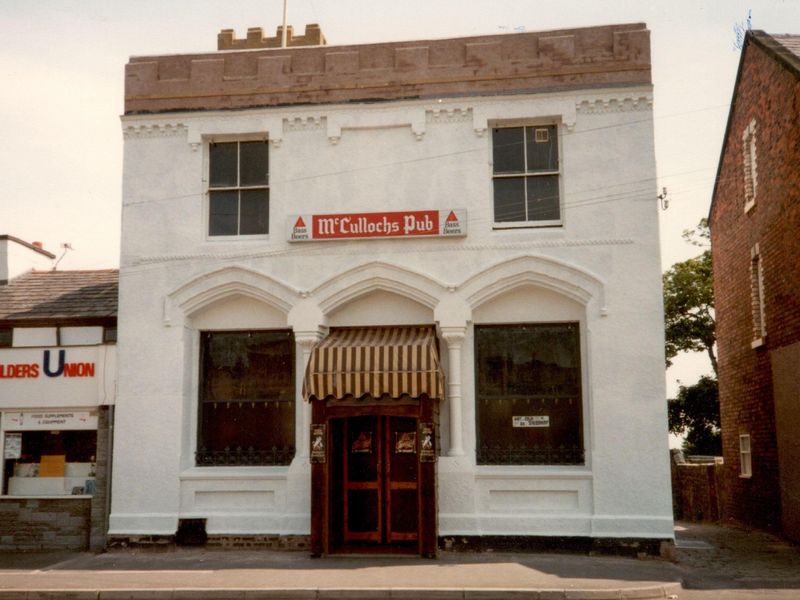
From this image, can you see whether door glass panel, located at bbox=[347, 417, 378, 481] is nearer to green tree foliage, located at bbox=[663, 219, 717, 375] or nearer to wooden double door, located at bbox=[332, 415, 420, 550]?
wooden double door, located at bbox=[332, 415, 420, 550]

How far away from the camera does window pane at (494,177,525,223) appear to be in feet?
48.1

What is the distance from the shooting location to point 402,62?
48.9ft

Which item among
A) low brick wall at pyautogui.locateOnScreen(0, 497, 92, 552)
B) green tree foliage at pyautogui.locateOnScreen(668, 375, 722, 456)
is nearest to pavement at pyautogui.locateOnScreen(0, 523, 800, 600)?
low brick wall at pyautogui.locateOnScreen(0, 497, 92, 552)

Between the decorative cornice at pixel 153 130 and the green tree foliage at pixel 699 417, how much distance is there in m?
23.9

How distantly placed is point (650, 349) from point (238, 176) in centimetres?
745

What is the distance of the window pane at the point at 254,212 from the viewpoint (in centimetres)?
1527

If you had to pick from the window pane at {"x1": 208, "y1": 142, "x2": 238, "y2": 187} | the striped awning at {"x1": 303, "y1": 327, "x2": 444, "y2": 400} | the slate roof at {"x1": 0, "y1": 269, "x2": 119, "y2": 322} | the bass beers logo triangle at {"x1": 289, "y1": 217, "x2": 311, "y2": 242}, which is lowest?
the striped awning at {"x1": 303, "y1": 327, "x2": 444, "y2": 400}

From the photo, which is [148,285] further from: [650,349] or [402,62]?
[650,349]

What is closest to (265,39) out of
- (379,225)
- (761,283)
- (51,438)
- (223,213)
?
(223,213)

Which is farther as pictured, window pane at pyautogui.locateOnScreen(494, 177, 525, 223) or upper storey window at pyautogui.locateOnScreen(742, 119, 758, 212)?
upper storey window at pyautogui.locateOnScreen(742, 119, 758, 212)

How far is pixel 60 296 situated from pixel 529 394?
8.69m

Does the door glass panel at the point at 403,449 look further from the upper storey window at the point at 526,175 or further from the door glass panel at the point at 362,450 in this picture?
the upper storey window at the point at 526,175

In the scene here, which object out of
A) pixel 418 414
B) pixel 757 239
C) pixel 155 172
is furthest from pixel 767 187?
pixel 155 172

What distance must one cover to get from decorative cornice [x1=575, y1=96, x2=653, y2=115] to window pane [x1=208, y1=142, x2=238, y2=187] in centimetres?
590
